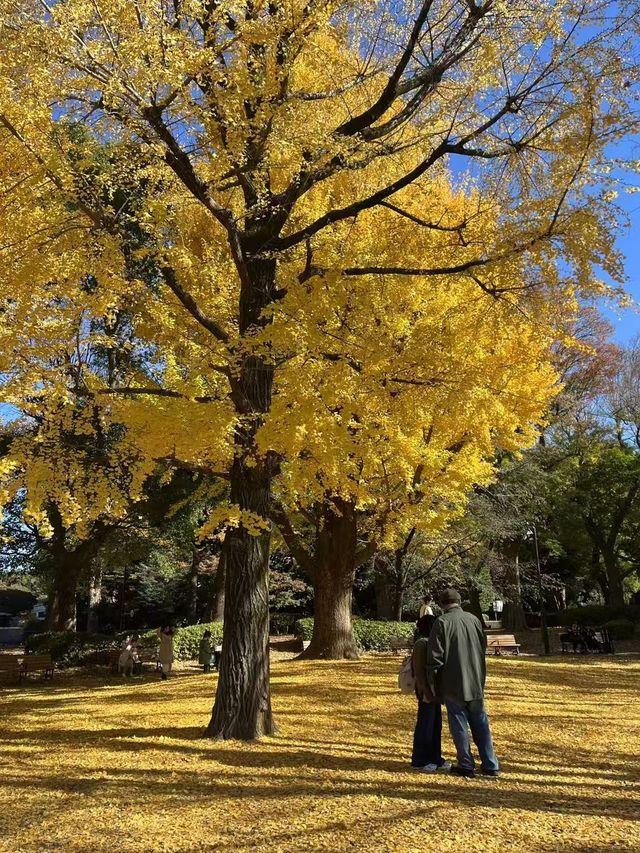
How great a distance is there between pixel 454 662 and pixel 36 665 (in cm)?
1275

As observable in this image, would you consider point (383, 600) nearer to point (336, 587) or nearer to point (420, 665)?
point (336, 587)

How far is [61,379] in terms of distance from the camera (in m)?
6.80

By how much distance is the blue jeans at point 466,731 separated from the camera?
4.75 m

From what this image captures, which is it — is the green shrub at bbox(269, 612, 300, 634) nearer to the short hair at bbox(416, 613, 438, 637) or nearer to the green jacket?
the short hair at bbox(416, 613, 438, 637)

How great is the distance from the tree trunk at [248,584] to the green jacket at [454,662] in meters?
1.98

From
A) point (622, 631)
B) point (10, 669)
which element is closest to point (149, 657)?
point (10, 669)

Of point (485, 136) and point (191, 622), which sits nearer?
point (485, 136)

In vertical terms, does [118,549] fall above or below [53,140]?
below

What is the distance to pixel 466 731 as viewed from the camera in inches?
186

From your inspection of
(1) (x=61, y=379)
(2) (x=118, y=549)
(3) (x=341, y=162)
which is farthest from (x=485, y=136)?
(2) (x=118, y=549)

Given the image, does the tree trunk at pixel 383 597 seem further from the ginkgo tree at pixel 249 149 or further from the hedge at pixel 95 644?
the ginkgo tree at pixel 249 149

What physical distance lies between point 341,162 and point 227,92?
1.32m

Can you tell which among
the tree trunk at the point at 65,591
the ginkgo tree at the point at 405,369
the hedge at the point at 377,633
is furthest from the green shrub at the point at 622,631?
the tree trunk at the point at 65,591

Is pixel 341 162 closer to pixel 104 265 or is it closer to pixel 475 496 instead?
pixel 104 265
